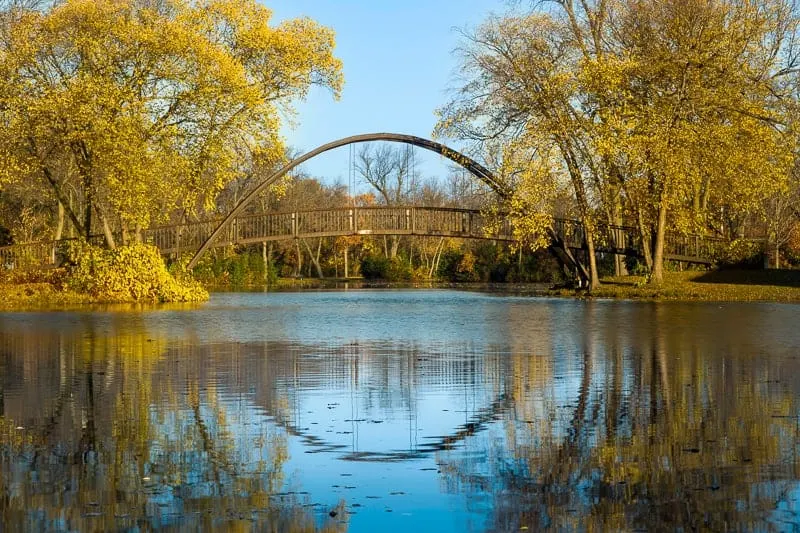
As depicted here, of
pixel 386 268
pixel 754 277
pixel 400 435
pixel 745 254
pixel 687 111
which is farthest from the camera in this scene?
pixel 386 268

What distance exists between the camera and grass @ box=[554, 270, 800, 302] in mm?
42031

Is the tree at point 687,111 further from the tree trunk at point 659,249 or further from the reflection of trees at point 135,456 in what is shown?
the reflection of trees at point 135,456

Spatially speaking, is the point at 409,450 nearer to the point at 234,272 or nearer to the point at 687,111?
the point at 687,111

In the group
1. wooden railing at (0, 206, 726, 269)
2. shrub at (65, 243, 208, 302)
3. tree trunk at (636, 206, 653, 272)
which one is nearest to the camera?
shrub at (65, 243, 208, 302)

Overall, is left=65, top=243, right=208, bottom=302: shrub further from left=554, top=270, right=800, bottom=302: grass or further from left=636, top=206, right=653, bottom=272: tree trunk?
left=636, top=206, right=653, bottom=272: tree trunk

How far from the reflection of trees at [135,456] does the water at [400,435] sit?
3 centimetres

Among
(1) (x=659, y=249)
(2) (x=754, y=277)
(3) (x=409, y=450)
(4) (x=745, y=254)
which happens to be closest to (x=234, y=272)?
(4) (x=745, y=254)

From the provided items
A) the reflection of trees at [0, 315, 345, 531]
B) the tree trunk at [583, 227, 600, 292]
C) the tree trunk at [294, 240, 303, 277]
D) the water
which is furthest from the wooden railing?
the tree trunk at [294, 240, 303, 277]

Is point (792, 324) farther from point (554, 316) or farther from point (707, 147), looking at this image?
point (707, 147)

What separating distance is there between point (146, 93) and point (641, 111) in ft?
63.4

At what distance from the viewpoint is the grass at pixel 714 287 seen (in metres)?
42.0

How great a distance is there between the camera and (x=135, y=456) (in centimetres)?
912

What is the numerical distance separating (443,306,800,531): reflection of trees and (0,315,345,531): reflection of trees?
1.60 metres

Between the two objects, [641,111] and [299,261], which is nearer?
[641,111]
